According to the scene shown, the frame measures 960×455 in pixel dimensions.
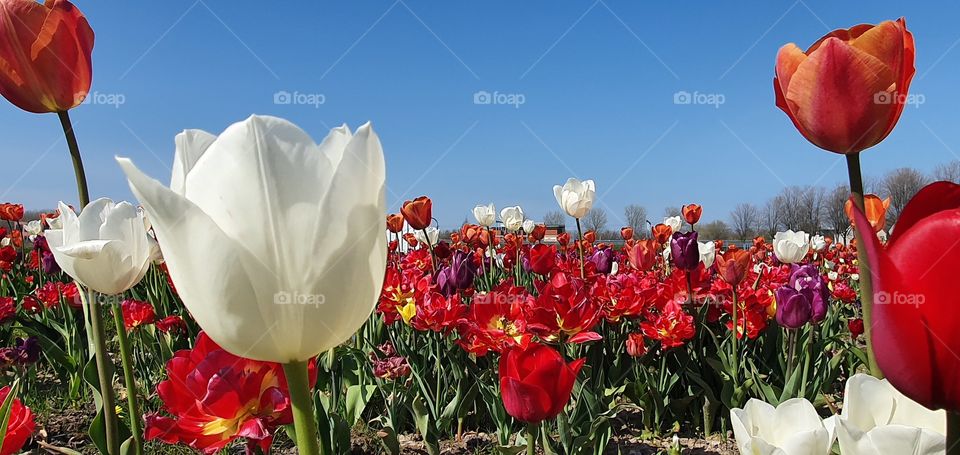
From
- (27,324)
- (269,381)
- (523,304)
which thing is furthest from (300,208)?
(27,324)

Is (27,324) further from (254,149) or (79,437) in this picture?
(254,149)

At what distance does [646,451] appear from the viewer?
2504mm

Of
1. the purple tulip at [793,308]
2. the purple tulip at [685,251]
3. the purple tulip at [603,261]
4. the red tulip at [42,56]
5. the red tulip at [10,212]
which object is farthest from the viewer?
the red tulip at [10,212]

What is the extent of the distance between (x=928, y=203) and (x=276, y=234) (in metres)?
0.55

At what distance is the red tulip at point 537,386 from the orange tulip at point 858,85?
0.66m

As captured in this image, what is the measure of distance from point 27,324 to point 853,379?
14.8 ft

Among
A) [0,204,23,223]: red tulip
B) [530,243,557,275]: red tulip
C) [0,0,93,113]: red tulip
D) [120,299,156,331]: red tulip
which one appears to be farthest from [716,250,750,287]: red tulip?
[0,204,23,223]: red tulip

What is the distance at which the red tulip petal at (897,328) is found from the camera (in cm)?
45

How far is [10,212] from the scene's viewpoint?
6742 millimetres

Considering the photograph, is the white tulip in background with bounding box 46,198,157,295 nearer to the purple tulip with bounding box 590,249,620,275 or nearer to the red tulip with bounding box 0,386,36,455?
the red tulip with bounding box 0,386,36,455

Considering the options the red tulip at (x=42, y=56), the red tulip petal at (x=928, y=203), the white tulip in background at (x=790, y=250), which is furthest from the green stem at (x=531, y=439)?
the white tulip in background at (x=790, y=250)

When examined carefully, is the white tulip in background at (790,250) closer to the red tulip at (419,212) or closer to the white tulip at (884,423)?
the red tulip at (419,212)

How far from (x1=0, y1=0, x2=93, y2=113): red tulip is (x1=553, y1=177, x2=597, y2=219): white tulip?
3.43 meters

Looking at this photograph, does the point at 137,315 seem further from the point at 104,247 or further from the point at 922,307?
the point at 922,307
